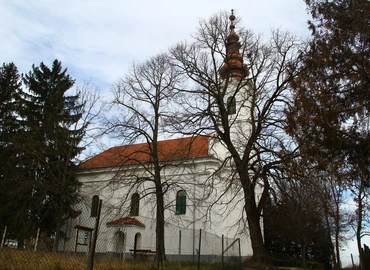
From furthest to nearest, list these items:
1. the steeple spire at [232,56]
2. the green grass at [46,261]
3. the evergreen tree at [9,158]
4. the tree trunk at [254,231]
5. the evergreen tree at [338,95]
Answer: the evergreen tree at [9,158]
the steeple spire at [232,56]
the tree trunk at [254,231]
the evergreen tree at [338,95]
the green grass at [46,261]

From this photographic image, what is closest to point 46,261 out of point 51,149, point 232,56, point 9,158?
point 232,56

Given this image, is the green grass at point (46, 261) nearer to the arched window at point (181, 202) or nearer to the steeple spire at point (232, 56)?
the steeple spire at point (232, 56)

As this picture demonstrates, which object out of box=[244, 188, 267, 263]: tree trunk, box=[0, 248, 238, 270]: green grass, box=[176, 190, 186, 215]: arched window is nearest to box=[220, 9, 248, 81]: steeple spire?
box=[244, 188, 267, 263]: tree trunk

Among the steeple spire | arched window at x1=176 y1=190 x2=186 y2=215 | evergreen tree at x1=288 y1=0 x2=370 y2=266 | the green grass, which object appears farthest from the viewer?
arched window at x1=176 y1=190 x2=186 y2=215

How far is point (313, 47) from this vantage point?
11680 mm

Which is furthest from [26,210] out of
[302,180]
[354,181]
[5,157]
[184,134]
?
[354,181]

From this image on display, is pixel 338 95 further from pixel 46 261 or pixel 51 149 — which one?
pixel 51 149

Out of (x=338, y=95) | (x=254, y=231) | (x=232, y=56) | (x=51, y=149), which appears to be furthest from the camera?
(x=51, y=149)

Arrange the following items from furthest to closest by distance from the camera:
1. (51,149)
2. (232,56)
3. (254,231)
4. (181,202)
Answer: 1. (181,202)
2. (51,149)
3. (232,56)
4. (254,231)

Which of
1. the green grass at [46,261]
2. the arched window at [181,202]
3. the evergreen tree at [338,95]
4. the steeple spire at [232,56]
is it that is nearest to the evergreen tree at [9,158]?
the arched window at [181,202]

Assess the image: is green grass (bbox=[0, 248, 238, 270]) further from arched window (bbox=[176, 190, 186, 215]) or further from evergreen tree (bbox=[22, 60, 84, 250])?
arched window (bbox=[176, 190, 186, 215])

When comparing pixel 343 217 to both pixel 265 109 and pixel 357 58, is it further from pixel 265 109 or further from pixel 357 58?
pixel 357 58

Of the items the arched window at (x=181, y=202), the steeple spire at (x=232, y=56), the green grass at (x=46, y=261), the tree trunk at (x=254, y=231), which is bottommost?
the green grass at (x=46, y=261)

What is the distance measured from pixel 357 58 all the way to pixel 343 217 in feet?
92.0
